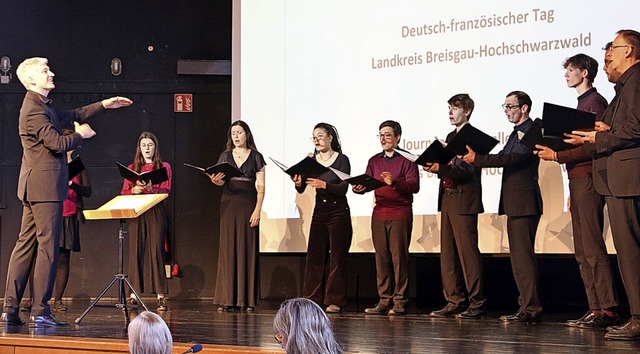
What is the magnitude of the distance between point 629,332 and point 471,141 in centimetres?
161

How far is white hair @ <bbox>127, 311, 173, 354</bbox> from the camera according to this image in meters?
2.40

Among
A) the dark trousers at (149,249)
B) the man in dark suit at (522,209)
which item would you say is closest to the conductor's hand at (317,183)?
the man in dark suit at (522,209)

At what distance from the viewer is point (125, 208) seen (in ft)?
17.8

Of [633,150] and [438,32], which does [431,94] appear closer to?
[438,32]

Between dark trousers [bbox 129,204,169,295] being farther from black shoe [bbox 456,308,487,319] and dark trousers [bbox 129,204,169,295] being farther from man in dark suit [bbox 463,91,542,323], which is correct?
man in dark suit [bbox 463,91,542,323]

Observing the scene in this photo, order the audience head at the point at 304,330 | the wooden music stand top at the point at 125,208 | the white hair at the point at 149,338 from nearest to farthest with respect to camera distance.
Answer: the audience head at the point at 304,330, the white hair at the point at 149,338, the wooden music stand top at the point at 125,208

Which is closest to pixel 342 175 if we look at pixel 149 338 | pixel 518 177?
pixel 518 177

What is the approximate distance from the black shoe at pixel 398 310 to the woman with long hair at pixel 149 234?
188 centimetres

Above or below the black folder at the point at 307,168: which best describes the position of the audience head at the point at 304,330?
below

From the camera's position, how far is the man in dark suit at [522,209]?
214 inches

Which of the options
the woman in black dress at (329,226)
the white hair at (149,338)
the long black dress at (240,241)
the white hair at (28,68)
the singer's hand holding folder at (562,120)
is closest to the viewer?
the white hair at (149,338)

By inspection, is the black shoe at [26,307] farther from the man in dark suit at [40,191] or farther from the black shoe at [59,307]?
the man in dark suit at [40,191]

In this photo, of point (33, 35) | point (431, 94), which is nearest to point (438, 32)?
point (431, 94)

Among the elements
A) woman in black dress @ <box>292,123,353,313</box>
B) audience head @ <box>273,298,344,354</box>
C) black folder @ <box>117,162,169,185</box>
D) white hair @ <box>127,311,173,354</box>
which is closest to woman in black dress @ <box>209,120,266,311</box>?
woman in black dress @ <box>292,123,353,313</box>
